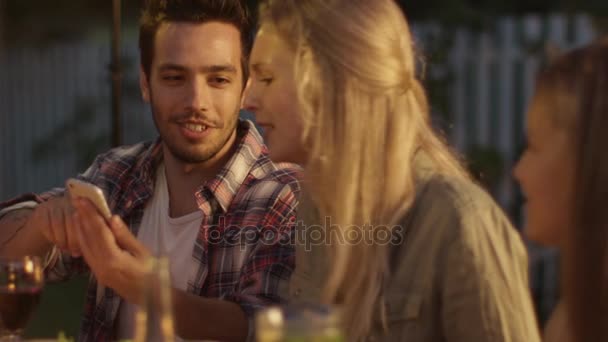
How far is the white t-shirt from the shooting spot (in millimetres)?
3104

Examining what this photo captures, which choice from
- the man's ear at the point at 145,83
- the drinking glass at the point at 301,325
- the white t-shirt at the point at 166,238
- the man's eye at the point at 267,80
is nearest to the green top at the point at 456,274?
the man's eye at the point at 267,80

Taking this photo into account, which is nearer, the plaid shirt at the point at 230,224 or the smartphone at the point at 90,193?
the smartphone at the point at 90,193

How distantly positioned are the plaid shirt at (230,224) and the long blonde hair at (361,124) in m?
0.56

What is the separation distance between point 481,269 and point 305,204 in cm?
70

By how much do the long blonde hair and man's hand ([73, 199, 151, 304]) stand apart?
0.50 m

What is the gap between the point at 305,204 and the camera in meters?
2.78

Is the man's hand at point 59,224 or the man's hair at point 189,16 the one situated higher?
the man's hair at point 189,16

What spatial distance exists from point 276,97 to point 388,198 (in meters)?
0.41

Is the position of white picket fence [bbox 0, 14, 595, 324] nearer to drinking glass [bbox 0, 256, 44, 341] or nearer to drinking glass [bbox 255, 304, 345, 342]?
drinking glass [bbox 0, 256, 44, 341]

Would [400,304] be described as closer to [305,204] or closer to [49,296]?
[305,204]

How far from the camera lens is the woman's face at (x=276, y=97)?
255 cm

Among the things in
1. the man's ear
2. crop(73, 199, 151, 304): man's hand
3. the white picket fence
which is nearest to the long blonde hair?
crop(73, 199, 151, 304): man's hand

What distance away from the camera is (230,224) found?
10.1 feet

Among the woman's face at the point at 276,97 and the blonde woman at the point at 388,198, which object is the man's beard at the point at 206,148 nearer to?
the woman's face at the point at 276,97
